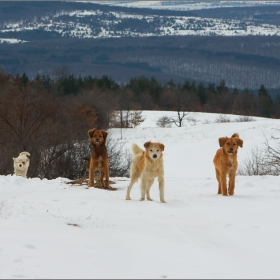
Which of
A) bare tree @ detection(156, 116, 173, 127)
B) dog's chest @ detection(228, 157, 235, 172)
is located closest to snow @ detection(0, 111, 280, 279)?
dog's chest @ detection(228, 157, 235, 172)

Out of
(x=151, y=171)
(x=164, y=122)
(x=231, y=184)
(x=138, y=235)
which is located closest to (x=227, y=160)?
(x=231, y=184)

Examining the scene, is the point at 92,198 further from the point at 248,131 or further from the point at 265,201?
the point at 248,131

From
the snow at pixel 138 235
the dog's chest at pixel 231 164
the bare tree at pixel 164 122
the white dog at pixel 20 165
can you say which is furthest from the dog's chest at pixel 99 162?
the bare tree at pixel 164 122

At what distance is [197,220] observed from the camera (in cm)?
894

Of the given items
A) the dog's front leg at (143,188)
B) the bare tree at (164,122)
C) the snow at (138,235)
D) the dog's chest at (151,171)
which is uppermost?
the bare tree at (164,122)

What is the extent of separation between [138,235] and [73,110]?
57875 millimetres

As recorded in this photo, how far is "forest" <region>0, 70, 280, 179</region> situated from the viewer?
26.4 meters

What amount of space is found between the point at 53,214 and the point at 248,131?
46.2 metres

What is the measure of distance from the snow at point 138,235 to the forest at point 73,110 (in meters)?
13.1

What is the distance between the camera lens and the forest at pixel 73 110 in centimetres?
2642

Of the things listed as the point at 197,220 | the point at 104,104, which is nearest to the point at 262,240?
the point at 197,220

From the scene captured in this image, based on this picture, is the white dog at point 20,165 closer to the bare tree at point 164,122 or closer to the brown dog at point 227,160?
the brown dog at point 227,160

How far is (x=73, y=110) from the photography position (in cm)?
6450

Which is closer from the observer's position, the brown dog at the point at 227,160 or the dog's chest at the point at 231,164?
the brown dog at the point at 227,160
